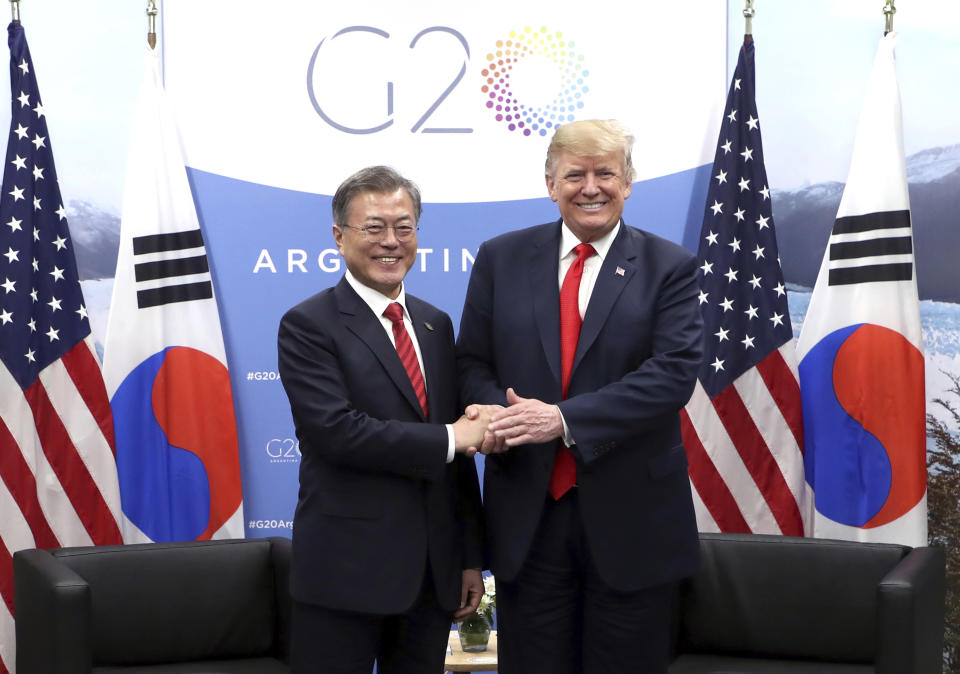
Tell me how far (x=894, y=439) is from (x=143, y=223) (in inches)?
118

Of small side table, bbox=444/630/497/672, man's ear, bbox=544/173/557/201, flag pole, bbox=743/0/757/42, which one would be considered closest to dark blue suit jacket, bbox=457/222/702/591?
man's ear, bbox=544/173/557/201

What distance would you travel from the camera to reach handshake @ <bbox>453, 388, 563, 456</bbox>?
7.31ft

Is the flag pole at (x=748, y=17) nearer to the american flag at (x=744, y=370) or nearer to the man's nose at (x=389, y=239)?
the american flag at (x=744, y=370)

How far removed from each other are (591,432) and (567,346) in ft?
0.77

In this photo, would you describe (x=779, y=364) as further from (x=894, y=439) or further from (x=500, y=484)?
(x=500, y=484)

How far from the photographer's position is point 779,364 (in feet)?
12.8

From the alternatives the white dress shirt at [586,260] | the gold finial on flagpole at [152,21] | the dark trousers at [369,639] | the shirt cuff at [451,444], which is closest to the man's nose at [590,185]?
the white dress shirt at [586,260]

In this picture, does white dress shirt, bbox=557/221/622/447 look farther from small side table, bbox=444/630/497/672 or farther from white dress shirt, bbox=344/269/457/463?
small side table, bbox=444/630/497/672

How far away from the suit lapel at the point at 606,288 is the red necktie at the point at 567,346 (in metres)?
0.03

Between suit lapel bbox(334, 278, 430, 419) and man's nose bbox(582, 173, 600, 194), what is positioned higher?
man's nose bbox(582, 173, 600, 194)

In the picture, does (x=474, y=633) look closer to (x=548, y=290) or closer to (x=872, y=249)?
(x=548, y=290)

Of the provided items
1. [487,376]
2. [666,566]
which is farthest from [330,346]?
[666,566]

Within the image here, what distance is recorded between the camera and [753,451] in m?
3.91

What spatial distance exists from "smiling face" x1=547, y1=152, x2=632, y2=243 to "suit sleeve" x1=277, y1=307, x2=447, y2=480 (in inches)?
23.9
